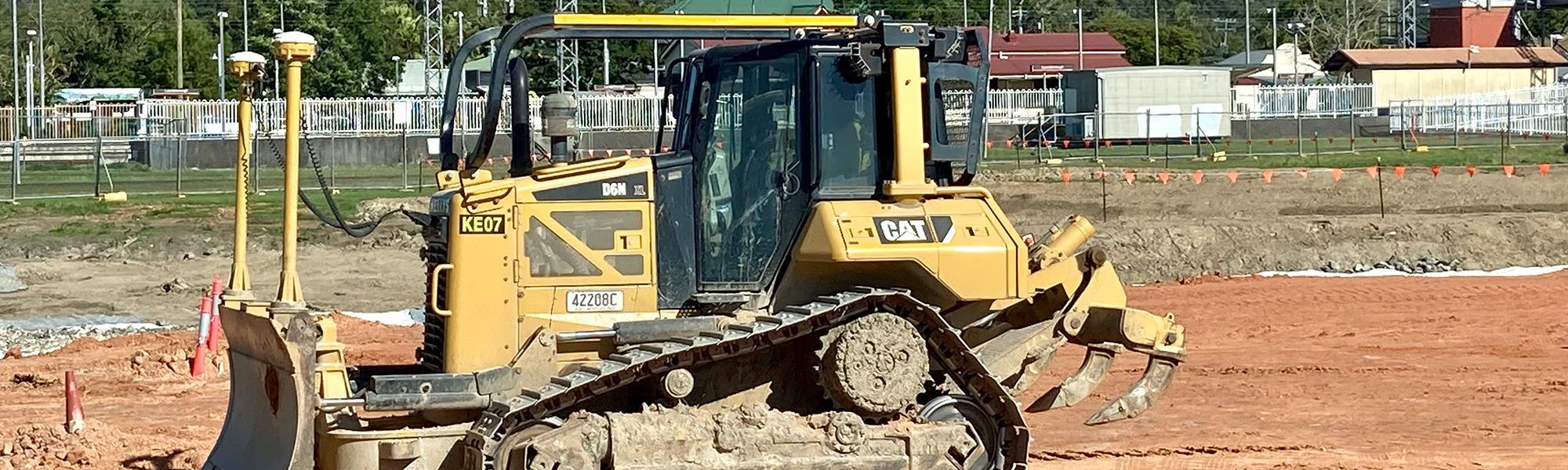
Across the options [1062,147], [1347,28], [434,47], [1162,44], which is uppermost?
[1347,28]

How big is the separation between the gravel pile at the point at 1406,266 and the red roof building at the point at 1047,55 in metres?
54.4

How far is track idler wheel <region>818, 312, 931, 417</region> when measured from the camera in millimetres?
9414

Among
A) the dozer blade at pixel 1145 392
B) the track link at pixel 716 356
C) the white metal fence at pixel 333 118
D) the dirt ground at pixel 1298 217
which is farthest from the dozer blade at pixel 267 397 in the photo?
the white metal fence at pixel 333 118

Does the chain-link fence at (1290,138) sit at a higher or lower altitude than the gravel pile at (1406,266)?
higher

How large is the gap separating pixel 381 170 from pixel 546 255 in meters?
36.1

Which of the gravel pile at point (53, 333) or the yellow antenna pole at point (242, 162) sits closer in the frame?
the yellow antenna pole at point (242, 162)

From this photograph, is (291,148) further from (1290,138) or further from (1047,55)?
(1047,55)

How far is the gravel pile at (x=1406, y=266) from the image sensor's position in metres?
24.8

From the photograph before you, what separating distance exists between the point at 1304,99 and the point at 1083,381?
57.3m

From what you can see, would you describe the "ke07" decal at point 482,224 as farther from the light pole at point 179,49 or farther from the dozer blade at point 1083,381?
the light pole at point 179,49

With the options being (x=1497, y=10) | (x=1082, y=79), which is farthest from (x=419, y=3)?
(x=1497, y=10)

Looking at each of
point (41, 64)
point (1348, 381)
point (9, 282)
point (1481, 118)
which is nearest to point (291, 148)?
point (1348, 381)

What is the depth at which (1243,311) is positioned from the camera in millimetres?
20672

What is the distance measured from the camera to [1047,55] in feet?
282
